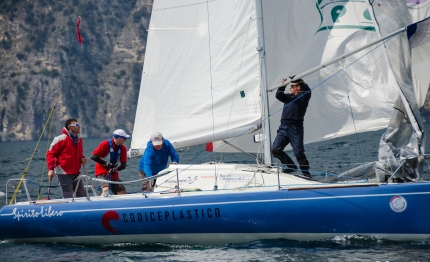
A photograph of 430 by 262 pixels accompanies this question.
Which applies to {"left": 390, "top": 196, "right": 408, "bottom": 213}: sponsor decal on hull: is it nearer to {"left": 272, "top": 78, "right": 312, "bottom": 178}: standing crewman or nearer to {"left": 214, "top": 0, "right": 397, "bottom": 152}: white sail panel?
{"left": 272, "top": 78, "right": 312, "bottom": 178}: standing crewman

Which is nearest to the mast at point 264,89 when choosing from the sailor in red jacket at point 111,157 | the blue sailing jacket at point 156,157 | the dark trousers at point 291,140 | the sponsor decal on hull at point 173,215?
the dark trousers at point 291,140

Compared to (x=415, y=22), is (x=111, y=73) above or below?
above

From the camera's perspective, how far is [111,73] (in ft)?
314

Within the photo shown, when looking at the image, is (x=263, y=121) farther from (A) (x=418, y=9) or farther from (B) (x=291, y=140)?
(A) (x=418, y=9)

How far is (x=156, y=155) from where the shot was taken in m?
10.4

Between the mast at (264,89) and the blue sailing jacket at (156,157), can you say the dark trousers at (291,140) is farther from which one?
the blue sailing jacket at (156,157)

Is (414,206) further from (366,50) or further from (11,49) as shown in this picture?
(11,49)

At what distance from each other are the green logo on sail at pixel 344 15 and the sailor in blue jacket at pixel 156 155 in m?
2.73

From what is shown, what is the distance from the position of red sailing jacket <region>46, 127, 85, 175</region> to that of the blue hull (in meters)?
0.56

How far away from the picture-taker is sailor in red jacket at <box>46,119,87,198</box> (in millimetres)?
10116

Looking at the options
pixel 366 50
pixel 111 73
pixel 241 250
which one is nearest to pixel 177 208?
pixel 241 250

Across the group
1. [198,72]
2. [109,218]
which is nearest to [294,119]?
[198,72]

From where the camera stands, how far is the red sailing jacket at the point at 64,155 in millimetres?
10102

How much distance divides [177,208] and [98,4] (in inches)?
3805
